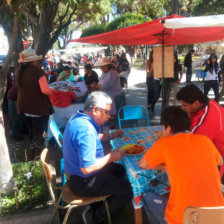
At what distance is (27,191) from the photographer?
2.82 m

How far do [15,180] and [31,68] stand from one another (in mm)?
1687

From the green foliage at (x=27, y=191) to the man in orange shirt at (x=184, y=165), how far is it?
150 centimetres

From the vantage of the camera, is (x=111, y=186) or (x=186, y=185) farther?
(x=111, y=186)

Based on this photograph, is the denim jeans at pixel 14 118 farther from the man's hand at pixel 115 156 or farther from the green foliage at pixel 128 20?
the green foliage at pixel 128 20

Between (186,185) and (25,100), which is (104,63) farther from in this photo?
(186,185)

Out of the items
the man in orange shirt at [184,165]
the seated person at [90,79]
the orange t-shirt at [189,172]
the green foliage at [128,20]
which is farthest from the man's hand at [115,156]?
the green foliage at [128,20]

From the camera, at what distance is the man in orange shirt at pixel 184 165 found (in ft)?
5.17

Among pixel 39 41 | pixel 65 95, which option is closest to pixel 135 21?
pixel 39 41

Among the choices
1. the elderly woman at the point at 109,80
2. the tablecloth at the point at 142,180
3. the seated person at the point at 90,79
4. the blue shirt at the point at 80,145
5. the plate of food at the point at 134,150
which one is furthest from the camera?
the seated person at the point at 90,79

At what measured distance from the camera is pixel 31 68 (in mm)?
3691

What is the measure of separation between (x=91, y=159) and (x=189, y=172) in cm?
79

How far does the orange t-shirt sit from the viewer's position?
1.57 m

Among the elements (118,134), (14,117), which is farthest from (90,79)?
(118,134)

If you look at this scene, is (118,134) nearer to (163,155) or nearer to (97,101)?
(97,101)
